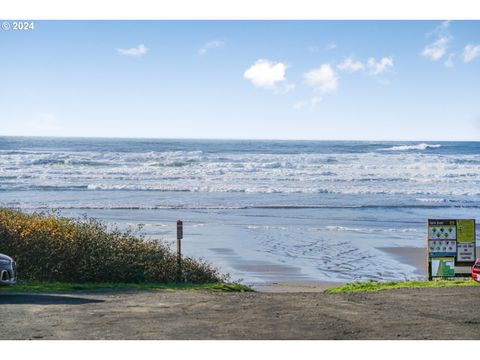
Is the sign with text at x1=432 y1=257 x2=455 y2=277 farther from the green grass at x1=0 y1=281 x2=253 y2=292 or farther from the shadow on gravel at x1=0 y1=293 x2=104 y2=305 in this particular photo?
the shadow on gravel at x1=0 y1=293 x2=104 y2=305

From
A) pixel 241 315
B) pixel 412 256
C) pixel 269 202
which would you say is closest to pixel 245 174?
pixel 269 202

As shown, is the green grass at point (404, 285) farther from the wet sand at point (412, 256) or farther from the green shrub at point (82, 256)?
the wet sand at point (412, 256)

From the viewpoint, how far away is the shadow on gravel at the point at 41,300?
43.0 ft

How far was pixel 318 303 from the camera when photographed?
525 inches

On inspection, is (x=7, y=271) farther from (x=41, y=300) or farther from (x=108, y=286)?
(x=108, y=286)

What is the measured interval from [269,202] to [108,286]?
2670 cm

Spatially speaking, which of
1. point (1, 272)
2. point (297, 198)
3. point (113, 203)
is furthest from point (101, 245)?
point (297, 198)

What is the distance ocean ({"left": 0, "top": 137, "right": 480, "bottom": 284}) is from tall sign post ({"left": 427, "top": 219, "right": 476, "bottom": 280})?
301cm

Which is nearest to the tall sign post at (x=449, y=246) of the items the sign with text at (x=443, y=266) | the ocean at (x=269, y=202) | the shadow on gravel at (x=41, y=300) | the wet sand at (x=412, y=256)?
the sign with text at (x=443, y=266)

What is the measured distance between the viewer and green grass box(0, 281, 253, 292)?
1504cm

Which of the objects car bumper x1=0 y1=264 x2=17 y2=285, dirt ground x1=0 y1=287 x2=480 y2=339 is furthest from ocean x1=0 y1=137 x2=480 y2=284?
car bumper x1=0 y1=264 x2=17 y2=285

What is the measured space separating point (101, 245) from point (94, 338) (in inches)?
292

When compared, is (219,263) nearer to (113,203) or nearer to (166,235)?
(166,235)

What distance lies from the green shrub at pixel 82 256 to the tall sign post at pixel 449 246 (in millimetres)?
5311
